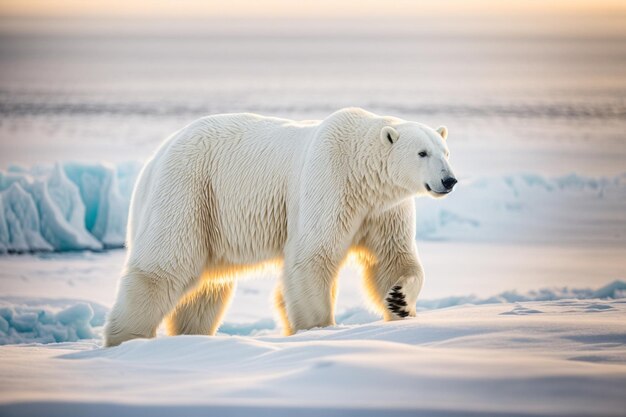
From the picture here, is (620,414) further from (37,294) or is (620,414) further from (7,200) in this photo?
(7,200)

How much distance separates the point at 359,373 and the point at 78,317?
3883 millimetres

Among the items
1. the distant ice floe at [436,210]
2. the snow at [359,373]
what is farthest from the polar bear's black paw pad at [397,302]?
the distant ice floe at [436,210]

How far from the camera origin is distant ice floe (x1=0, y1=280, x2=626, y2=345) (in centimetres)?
661

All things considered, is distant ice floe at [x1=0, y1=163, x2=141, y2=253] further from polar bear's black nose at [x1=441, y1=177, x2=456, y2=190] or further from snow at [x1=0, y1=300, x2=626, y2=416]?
polar bear's black nose at [x1=441, y1=177, x2=456, y2=190]

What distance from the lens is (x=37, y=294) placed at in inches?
317

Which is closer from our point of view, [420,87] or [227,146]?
[227,146]

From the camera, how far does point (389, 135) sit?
502 centimetres

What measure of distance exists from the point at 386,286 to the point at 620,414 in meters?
2.36

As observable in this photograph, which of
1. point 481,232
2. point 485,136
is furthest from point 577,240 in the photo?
point 485,136

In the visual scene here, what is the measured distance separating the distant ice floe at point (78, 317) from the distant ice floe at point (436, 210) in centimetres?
223

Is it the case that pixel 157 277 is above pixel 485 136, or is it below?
below

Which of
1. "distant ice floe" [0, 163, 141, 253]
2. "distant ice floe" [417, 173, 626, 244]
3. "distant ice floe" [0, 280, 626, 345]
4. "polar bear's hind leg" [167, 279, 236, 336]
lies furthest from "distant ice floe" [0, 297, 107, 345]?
"distant ice floe" [417, 173, 626, 244]

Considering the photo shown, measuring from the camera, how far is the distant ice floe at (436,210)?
9.95 meters

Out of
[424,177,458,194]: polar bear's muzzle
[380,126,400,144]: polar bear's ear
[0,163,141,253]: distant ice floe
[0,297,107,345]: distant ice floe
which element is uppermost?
[380,126,400,144]: polar bear's ear
